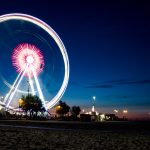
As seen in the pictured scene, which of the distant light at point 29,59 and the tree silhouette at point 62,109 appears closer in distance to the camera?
the distant light at point 29,59

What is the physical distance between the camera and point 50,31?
52.2 meters

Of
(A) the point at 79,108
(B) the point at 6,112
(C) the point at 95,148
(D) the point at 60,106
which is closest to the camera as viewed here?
(C) the point at 95,148

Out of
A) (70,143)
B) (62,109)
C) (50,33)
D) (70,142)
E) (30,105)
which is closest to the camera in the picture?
(70,143)

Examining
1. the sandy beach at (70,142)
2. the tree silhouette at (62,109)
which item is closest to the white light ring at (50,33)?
the sandy beach at (70,142)

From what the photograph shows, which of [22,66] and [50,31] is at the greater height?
[50,31]

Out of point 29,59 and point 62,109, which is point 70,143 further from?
point 62,109

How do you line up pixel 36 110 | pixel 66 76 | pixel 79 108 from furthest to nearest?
pixel 79 108
pixel 36 110
pixel 66 76

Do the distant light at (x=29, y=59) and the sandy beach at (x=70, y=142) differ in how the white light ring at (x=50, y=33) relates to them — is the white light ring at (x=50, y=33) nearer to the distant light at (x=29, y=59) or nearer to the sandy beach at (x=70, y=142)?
the distant light at (x=29, y=59)

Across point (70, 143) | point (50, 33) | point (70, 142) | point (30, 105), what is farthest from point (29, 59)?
point (30, 105)

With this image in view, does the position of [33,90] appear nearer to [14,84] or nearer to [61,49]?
[14,84]

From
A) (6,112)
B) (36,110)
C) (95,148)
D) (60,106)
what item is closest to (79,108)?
(60,106)

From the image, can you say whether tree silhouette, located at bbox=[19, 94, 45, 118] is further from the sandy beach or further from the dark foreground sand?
the dark foreground sand

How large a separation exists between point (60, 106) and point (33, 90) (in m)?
67.9

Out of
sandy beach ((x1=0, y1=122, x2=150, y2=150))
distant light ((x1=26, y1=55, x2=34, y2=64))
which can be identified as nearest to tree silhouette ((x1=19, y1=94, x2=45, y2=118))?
distant light ((x1=26, y1=55, x2=34, y2=64))
